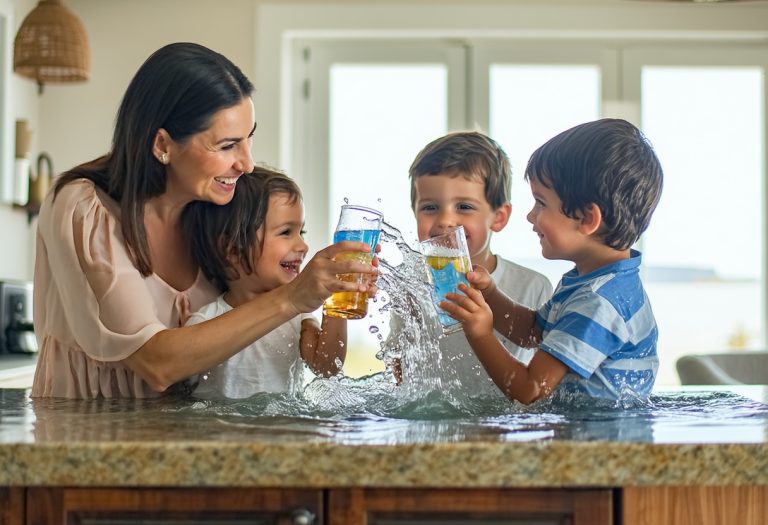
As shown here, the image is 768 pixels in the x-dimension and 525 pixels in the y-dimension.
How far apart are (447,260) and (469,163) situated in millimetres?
652

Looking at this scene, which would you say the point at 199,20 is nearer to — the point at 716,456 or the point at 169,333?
the point at 169,333

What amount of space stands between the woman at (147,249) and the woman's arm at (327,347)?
0.23 m

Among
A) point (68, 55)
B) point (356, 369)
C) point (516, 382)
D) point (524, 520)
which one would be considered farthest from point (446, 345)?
point (356, 369)

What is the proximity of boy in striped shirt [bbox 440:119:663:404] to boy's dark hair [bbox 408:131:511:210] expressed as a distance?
364 millimetres

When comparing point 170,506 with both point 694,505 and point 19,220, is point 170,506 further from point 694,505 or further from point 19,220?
point 19,220

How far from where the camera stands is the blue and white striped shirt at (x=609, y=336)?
1.48 m

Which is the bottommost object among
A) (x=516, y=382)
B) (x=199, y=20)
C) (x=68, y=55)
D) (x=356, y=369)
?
(x=356, y=369)

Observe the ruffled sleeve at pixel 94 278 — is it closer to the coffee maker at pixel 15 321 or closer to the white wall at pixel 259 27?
the coffee maker at pixel 15 321

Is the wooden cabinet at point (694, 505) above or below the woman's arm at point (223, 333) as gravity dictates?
below

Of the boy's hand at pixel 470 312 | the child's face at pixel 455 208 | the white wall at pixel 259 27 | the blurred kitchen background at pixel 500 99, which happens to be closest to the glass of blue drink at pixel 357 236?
the boy's hand at pixel 470 312

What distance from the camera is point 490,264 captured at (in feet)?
7.24

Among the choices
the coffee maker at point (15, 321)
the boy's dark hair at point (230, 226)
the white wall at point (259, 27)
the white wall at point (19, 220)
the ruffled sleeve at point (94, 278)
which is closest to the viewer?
the ruffled sleeve at point (94, 278)

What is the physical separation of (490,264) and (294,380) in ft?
1.86

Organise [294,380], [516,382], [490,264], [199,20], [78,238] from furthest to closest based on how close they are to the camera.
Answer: [199,20] → [490,264] → [294,380] → [78,238] → [516,382]
